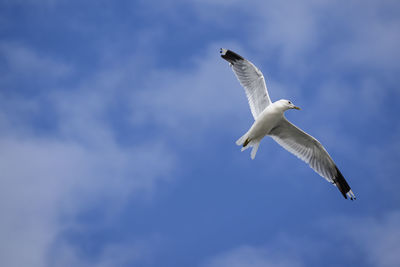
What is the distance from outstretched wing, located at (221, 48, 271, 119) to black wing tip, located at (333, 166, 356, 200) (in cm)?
228

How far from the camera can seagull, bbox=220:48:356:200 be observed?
11.5 meters

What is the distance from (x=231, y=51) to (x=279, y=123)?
5.61 ft

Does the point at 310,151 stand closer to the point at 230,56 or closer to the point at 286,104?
the point at 286,104

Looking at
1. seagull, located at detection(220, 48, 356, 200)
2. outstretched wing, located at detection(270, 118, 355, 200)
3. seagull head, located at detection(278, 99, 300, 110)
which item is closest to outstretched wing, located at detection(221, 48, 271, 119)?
seagull, located at detection(220, 48, 356, 200)

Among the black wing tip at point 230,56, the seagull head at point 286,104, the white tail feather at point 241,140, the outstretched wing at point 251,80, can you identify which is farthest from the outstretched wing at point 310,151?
the black wing tip at point 230,56

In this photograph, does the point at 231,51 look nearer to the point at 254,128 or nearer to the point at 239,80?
the point at 239,80

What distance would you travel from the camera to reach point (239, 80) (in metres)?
11.8

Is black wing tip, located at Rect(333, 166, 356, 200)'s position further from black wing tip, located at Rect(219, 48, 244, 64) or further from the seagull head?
black wing tip, located at Rect(219, 48, 244, 64)

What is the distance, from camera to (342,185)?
12805 millimetres

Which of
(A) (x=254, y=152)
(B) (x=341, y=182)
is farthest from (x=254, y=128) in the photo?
(B) (x=341, y=182)

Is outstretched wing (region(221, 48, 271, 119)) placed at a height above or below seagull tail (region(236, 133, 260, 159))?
above

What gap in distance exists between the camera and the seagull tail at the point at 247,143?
1158cm

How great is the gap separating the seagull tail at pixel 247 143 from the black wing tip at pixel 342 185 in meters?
2.00

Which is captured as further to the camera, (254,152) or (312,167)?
(312,167)
